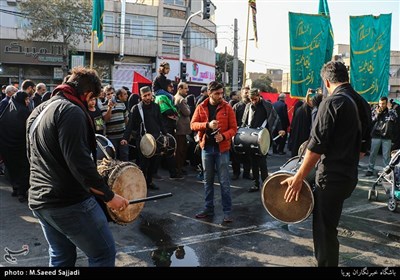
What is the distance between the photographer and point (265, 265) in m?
4.31

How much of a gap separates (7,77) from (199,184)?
28.0 meters

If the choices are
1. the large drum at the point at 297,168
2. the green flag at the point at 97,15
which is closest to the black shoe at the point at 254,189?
the large drum at the point at 297,168

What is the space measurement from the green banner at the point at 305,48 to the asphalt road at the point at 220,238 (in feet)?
11.5

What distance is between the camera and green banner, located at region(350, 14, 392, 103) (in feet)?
30.2

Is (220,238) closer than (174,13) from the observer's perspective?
Yes

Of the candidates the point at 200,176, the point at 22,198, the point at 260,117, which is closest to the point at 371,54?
the point at 260,117

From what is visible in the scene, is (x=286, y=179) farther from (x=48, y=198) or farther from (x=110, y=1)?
(x=110, y=1)

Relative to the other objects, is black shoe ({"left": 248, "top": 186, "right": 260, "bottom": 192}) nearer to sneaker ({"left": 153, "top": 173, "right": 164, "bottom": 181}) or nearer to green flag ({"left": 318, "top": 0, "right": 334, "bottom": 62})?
sneaker ({"left": 153, "top": 173, "right": 164, "bottom": 181})

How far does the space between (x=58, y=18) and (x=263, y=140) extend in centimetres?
2532

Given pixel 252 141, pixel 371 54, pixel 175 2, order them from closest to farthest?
pixel 252 141, pixel 371 54, pixel 175 2

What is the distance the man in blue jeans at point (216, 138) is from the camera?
575 centimetres

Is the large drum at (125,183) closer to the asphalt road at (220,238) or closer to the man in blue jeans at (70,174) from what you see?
the man in blue jeans at (70,174)

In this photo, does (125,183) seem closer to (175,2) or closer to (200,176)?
(200,176)

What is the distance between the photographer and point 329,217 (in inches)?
143
